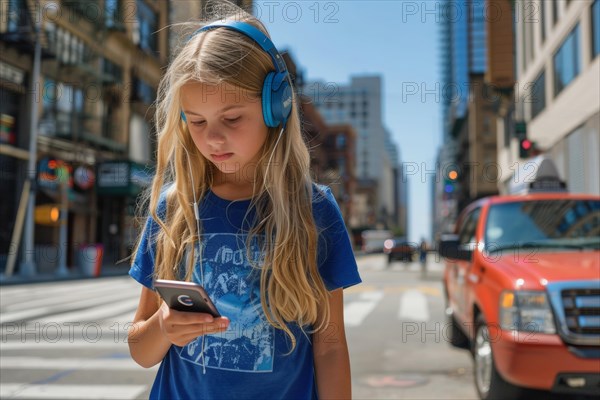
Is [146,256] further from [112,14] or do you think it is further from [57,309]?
[112,14]

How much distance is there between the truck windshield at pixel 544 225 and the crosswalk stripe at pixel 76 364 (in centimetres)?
399

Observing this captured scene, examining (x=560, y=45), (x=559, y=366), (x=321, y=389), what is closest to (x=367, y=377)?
(x=559, y=366)

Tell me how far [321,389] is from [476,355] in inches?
163

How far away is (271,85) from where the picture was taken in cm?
150

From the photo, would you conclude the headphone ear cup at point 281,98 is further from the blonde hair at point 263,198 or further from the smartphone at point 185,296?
the smartphone at point 185,296

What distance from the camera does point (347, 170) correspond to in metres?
97.0

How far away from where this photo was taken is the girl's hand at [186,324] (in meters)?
1.29

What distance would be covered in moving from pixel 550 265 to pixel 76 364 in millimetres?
5173

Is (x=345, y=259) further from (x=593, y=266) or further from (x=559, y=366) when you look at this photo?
(x=593, y=266)

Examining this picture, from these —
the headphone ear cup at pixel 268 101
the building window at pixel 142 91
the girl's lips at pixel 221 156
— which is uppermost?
the building window at pixel 142 91

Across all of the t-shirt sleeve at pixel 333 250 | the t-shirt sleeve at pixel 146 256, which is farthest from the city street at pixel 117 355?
the t-shirt sleeve at pixel 333 250

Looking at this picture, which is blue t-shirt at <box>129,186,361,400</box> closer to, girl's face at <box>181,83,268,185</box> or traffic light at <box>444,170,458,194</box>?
girl's face at <box>181,83,268,185</box>

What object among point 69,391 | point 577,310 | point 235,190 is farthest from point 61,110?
point 235,190

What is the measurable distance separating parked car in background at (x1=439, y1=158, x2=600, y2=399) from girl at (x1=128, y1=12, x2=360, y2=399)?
10.0ft
